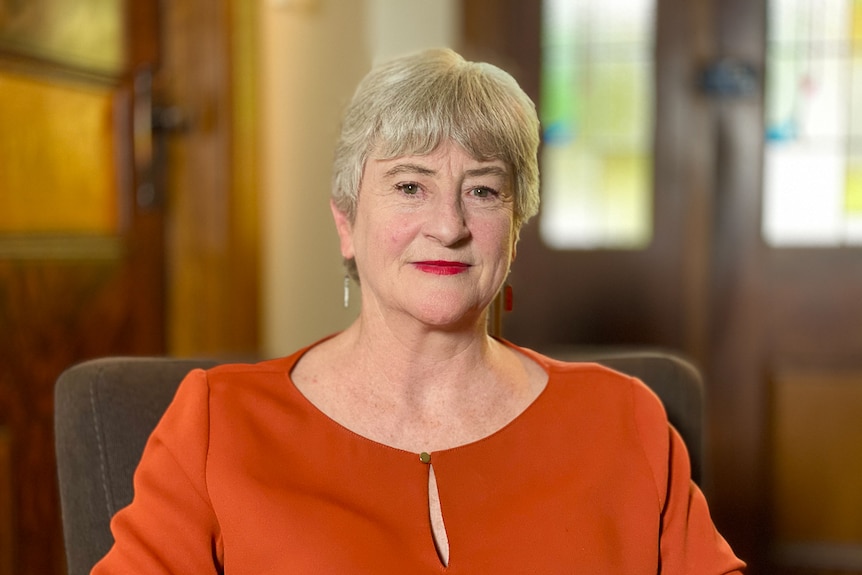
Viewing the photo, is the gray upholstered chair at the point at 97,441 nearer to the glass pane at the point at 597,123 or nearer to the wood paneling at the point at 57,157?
the wood paneling at the point at 57,157

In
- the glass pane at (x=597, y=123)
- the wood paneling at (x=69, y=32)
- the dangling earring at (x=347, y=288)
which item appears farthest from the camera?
the glass pane at (x=597, y=123)

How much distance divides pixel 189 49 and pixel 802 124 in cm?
179

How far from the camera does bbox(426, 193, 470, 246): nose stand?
4.04 ft

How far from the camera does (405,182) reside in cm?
126

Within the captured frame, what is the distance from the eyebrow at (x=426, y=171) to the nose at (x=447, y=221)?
0.03 meters

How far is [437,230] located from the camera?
48.7 inches

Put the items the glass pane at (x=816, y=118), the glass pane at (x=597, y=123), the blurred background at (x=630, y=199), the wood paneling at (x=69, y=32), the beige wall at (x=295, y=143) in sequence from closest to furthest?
the wood paneling at (x=69, y=32) → the blurred background at (x=630, y=199) → the beige wall at (x=295, y=143) → the glass pane at (x=816, y=118) → the glass pane at (x=597, y=123)

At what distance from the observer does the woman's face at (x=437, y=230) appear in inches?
48.9

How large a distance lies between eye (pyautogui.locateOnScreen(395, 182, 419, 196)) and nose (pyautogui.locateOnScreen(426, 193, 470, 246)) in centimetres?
3

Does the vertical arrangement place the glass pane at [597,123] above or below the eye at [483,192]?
above

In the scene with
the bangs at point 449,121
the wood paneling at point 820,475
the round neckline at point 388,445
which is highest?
the bangs at point 449,121

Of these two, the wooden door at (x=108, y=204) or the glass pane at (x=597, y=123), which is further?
the glass pane at (x=597, y=123)

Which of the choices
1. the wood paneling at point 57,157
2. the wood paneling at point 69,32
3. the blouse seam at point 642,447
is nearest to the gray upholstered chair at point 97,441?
the blouse seam at point 642,447

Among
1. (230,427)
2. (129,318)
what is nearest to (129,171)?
(129,318)
